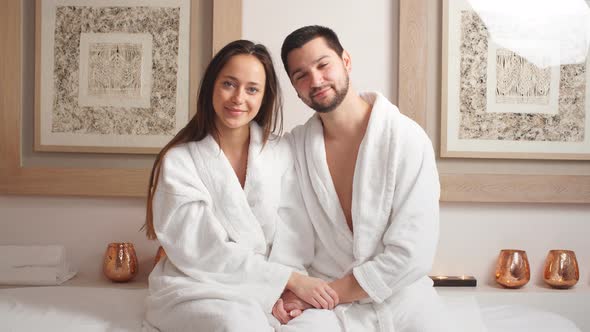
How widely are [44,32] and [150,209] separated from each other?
1.09 m

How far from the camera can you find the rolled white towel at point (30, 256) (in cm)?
245

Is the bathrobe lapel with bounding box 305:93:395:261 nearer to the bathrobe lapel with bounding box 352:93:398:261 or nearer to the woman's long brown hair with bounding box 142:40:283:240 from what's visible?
the bathrobe lapel with bounding box 352:93:398:261

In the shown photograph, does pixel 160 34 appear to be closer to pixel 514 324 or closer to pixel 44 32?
pixel 44 32

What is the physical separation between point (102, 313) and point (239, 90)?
0.83m

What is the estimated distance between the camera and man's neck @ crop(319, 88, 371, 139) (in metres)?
2.05

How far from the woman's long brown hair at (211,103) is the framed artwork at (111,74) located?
0.57 metres

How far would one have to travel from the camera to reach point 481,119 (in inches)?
103

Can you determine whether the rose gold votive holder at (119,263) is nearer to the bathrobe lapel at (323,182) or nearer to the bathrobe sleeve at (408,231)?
the bathrobe lapel at (323,182)

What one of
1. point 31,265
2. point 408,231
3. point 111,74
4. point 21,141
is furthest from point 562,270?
→ point 21,141

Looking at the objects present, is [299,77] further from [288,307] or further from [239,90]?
[288,307]

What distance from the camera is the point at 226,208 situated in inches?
75.5

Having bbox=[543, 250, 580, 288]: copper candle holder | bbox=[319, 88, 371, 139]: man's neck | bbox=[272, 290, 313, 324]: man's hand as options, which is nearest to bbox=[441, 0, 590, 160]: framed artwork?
bbox=[543, 250, 580, 288]: copper candle holder

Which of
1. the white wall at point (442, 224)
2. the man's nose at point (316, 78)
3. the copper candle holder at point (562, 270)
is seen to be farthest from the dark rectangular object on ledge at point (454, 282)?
the man's nose at point (316, 78)

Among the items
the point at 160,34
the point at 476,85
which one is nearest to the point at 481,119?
the point at 476,85
